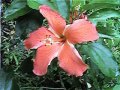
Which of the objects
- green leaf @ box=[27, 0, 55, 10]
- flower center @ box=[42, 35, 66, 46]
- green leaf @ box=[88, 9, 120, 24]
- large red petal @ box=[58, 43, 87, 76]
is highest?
green leaf @ box=[27, 0, 55, 10]

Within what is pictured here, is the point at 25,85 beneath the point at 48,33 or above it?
beneath

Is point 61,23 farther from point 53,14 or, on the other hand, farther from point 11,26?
point 11,26

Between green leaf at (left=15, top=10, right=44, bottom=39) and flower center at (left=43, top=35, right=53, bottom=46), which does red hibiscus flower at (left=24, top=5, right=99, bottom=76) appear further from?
green leaf at (left=15, top=10, right=44, bottom=39)

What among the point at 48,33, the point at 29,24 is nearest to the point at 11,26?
the point at 29,24

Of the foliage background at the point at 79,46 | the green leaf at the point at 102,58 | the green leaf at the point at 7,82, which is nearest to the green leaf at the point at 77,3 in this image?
the foliage background at the point at 79,46

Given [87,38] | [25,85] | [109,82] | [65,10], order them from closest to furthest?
[87,38], [65,10], [109,82], [25,85]

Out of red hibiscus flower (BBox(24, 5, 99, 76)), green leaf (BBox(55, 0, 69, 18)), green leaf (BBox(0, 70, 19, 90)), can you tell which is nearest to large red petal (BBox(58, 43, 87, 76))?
red hibiscus flower (BBox(24, 5, 99, 76))

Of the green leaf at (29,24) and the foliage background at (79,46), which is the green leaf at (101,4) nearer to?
the foliage background at (79,46)
